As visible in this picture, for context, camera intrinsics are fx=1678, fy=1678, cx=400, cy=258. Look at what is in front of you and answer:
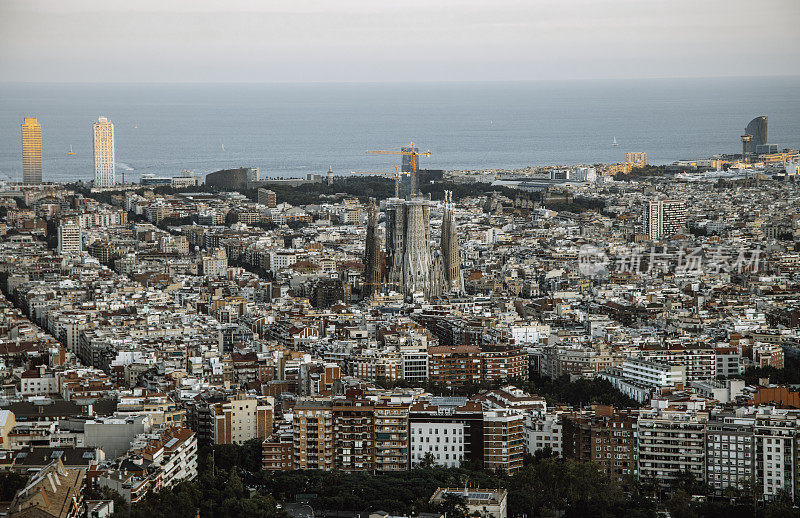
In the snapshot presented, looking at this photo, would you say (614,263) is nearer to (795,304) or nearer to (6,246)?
(795,304)

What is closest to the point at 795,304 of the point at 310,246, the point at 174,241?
the point at 310,246

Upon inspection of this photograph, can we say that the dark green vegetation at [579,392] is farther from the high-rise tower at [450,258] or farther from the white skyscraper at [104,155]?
the white skyscraper at [104,155]

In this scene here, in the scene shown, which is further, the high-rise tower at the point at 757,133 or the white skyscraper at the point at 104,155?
the high-rise tower at the point at 757,133

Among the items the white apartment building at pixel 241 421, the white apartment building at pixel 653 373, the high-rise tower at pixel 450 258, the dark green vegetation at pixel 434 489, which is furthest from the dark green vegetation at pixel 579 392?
the high-rise tower at pixel 450 258

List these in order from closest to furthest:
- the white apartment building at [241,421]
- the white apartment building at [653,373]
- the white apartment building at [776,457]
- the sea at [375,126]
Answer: the white apartment building at [776,457] < the white apartment building at [241,421] < the white apartment building at [653,373] < the sea at [375,126]

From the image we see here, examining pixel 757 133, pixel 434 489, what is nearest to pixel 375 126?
pixel 757 133

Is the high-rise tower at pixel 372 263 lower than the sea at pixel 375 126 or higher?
lower
